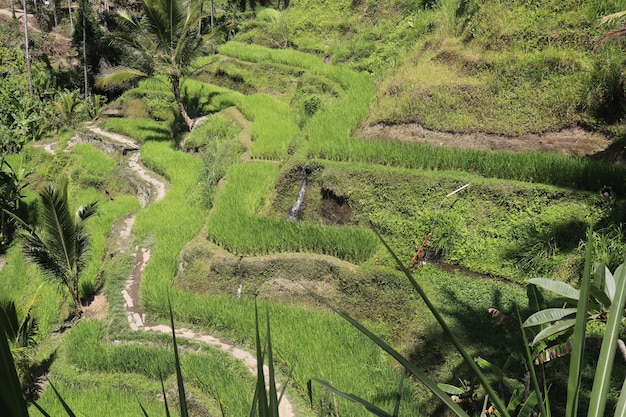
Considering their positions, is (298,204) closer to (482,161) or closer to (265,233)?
(265,233)

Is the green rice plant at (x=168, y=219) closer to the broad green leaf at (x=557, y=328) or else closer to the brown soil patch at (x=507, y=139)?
the brown soil patch at (x=507, y=139)

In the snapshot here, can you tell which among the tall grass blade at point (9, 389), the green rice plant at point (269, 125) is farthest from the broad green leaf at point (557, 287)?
the green rice plant at point (269, 125)

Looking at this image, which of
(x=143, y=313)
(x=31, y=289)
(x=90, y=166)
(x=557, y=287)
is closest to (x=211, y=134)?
(x=90, y=166)

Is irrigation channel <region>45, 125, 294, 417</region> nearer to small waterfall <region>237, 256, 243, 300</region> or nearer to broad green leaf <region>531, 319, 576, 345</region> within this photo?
small waterfall <region>237, 256, 243, 300</region>

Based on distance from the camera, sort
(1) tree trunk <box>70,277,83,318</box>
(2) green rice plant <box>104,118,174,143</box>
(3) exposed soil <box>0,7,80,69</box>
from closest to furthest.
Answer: (1) tree trunk <box>70,277,83,318</box> → (2) green rice plant <box>104,118,174,143</box> → (3) exposed soil <box>0,7,80,69</box>

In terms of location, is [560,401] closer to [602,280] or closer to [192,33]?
[602,280]

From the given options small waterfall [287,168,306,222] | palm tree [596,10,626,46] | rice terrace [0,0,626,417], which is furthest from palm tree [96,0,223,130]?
palm tree [596,10,626,46]

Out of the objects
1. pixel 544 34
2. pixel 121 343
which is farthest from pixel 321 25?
pixel 121 343
